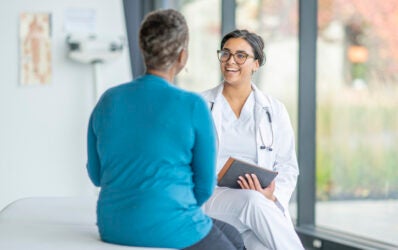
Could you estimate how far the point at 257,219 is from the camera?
2.94 metres

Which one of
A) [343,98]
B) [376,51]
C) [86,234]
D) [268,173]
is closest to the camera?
[86,234]

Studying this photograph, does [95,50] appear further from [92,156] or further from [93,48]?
[92,156]

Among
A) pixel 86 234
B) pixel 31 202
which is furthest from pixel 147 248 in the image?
pixel 31 202

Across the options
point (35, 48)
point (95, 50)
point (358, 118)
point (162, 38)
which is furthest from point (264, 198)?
point (35, 48)

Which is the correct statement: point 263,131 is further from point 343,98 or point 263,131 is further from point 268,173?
point 343,98

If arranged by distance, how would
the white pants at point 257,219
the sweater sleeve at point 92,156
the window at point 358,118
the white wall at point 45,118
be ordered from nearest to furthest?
the sweater sleeve at point 92,156
the white pants at point 257,219
the window at point 358,118
the white wall at point 45,118

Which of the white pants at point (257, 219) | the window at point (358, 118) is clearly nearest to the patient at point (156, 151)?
the white pants at point (257, 219)

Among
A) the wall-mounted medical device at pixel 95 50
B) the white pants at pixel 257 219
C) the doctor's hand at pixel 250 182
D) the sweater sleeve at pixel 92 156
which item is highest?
the wall-mounted medical device at pixel 95 50

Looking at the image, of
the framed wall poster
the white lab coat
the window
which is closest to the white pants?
the white lab coat

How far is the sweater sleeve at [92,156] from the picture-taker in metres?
2.45

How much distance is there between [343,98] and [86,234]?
2.13m

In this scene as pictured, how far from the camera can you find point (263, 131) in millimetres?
3186

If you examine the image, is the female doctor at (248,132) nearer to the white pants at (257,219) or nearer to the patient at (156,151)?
the white pants at (257,219)

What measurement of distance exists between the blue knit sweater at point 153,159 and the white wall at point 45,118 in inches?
133
